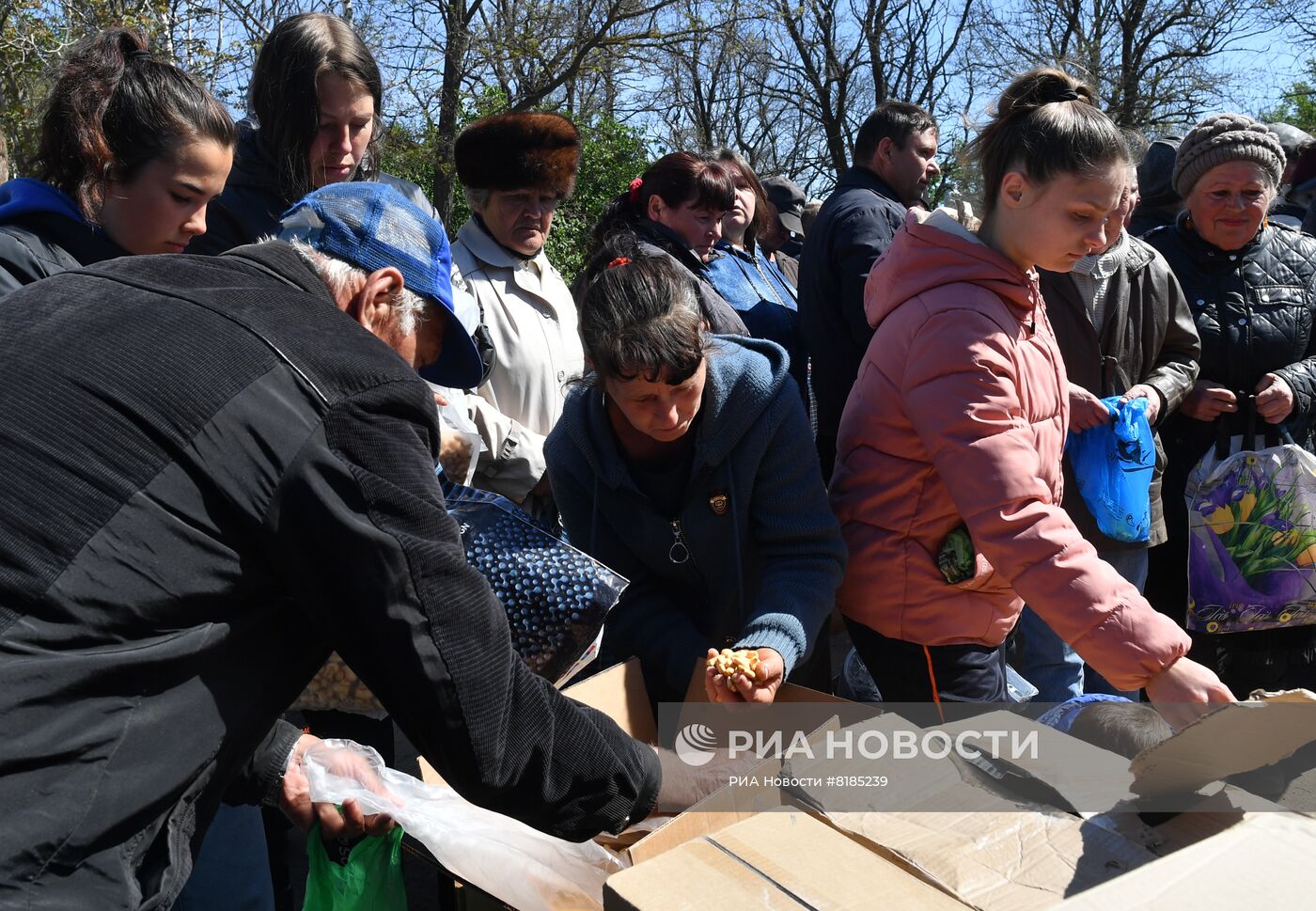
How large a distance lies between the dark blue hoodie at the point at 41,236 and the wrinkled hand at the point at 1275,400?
3.01m

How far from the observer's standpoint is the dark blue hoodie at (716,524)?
2170mm

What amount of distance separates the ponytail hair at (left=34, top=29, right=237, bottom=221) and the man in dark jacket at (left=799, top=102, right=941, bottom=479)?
1969 mm

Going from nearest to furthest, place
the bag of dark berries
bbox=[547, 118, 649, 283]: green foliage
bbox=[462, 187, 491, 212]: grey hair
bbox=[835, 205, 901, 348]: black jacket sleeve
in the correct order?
the bag of dark berries < bbox=[462, 187, 491, 212]: grey hair < bbox=[835, 205, 901, 348]: black jacket sleeve < bbox=[547, 118, 649, 283]: green foliage

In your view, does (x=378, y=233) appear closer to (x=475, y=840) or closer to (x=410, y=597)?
(x=410, y=597)

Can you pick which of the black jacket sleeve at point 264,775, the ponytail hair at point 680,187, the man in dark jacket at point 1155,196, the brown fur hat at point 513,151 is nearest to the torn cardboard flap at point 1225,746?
the black jacket sleeve at point 264,775

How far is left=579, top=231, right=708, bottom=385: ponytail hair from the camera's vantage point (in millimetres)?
2064

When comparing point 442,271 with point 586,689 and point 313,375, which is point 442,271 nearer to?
point 313,375

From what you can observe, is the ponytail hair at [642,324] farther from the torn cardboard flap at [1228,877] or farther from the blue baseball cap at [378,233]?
the torn cardboard flap at [1228,877]

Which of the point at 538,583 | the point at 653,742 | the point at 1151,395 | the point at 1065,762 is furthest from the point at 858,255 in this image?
the point at 1065,762

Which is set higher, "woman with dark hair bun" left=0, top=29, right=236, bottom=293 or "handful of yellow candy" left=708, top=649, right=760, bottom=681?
"woman with dark hair bun" left=0, top=29, right=236, bottom=293

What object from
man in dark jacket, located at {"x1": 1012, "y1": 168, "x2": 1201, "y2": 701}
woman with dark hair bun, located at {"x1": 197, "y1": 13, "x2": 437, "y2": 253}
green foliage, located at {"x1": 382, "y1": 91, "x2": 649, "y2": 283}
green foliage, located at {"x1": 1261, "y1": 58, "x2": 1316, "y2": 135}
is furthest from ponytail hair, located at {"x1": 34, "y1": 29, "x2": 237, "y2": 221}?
green foliage, located at {"x1": 1261, "y1": 58, "x2": 1316, "y2": 135}

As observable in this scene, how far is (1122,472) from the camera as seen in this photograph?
2662mm

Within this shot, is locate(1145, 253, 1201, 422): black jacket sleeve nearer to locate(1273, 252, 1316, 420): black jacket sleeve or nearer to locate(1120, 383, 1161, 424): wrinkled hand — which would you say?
locate(1120, 383, 1161, 424): wrinkled hand

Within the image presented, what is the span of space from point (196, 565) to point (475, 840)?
0.69m
